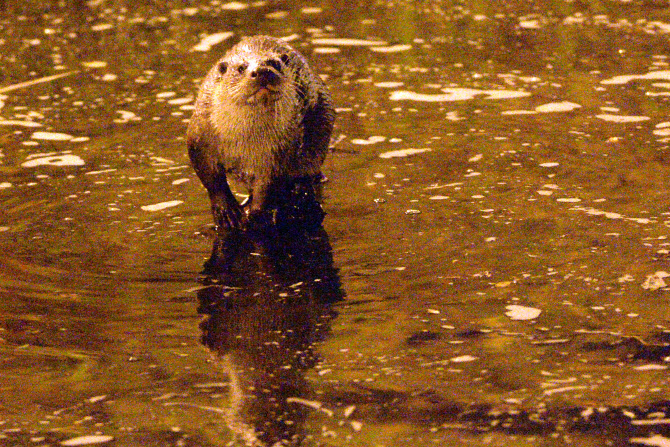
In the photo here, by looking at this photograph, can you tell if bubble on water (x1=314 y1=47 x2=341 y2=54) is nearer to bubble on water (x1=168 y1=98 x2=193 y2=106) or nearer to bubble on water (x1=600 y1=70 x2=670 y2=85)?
bubble on water (x1=168 y1=98 x2=193 y2=106)

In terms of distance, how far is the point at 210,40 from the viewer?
29.2 feet

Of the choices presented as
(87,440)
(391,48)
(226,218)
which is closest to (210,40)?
(391,48)

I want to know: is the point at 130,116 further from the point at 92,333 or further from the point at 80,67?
the point at 92,333

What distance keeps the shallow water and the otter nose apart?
0.72 m

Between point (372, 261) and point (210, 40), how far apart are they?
14.7 ft

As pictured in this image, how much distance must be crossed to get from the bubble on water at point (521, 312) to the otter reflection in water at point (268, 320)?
638 mm

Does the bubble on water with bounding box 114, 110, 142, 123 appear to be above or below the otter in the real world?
below

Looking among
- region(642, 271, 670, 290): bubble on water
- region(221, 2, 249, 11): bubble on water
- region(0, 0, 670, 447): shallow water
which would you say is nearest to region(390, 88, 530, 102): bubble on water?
region(0, 0, 670, 447): shallow water

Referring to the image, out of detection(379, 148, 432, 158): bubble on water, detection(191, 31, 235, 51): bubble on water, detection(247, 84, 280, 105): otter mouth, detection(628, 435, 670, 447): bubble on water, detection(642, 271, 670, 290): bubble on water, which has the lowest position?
detection(642, 271, 670, 290): bubble on water

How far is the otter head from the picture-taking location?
197 inches

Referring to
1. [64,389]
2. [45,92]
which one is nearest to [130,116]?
[45,92]

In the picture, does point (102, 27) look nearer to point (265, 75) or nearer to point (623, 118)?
point (623, 118)

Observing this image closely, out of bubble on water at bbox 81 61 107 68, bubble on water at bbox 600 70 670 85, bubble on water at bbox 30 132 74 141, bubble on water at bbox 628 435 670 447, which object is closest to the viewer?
bubble on water at bbox 628 435 670 447

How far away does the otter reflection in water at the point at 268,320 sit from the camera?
3535 millimetres
